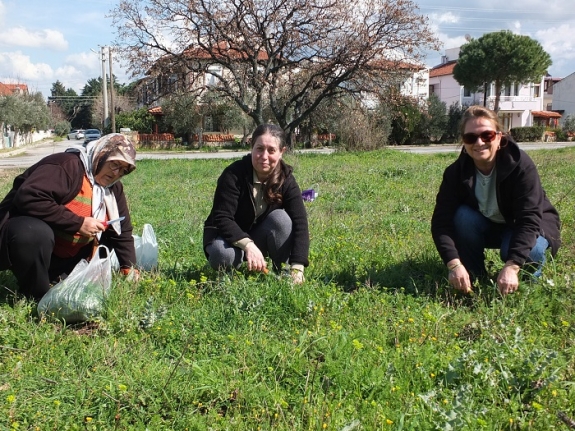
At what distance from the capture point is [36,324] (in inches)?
135

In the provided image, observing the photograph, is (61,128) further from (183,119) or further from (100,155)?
(100,155)

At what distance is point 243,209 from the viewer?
426 cm

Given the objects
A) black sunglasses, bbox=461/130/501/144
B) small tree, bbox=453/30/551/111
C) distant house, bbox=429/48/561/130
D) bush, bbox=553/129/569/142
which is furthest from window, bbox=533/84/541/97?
black sunglasses, bbox=461/130/501/144

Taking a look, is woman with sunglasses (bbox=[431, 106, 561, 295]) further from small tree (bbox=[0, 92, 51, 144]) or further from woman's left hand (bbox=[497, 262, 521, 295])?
small tree (bbox=[0, 92, 51, 144])

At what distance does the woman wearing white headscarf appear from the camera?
3617mm

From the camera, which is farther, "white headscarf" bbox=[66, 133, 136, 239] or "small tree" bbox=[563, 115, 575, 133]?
"small tree" bbox=[563, 115, 575, 133]

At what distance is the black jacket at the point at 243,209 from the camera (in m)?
4.10

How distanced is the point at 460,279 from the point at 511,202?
0.72 metres

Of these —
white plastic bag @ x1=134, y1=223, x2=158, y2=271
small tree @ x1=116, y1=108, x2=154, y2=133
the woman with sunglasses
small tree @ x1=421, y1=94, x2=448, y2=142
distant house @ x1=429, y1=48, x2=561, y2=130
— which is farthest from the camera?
distant house @ x1=429, y1=48, x2=561, y2=130

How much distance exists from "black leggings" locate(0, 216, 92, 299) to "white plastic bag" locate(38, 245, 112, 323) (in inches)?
8.8

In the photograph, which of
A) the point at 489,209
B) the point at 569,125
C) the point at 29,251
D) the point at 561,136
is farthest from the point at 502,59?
the point at 29,251

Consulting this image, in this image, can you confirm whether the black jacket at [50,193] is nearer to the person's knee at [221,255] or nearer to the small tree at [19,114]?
the person's knee at [221,255]

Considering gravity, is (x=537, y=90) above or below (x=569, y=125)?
above

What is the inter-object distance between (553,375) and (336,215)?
4.89 meters
